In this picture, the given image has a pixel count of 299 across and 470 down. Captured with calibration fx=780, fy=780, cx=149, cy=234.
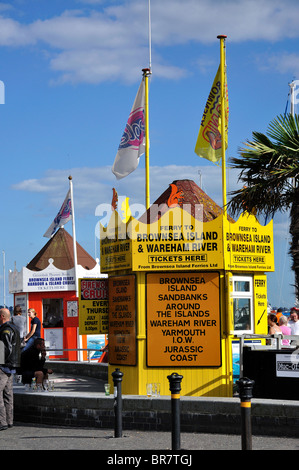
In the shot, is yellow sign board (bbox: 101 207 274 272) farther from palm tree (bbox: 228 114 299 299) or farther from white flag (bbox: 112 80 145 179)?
white flag (bbox: 112 80 145 179)

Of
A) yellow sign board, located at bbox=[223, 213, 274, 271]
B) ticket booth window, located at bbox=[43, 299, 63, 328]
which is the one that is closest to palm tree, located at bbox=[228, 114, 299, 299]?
yellow sign board, located at bbox=[223, 213, 274, 271]

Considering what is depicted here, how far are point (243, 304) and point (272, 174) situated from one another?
256cm

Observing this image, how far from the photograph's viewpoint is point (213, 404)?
1191 centimetres

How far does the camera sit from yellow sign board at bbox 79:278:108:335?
15.4 meters

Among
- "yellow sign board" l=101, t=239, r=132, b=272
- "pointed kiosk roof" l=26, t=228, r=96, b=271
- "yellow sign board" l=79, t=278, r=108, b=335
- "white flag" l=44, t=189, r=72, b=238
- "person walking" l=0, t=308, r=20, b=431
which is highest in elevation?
"white flag" l=44, t=189, r=72, b=238

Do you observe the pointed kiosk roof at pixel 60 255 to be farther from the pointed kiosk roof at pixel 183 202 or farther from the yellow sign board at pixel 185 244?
the yellow sign board at pixel 185 244

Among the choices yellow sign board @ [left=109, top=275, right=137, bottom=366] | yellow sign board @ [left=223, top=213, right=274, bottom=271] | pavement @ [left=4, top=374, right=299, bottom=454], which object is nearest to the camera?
pavement @ [left=4, top=374, right=299, bottom=454]

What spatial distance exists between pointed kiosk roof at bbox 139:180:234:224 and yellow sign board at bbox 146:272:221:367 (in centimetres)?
173

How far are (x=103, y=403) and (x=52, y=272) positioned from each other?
1682 centimetres

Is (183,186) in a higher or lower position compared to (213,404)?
higher

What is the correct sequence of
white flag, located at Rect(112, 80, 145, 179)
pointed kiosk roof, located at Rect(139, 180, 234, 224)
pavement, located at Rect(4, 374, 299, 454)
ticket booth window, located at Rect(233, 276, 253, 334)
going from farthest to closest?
white flag, located at Rect(112, 80, 145, 179) < pointed kiosk roof, located at Rect(139, 180, 234, 224) < ticket booth window, located at Rect(233, 276, 253, 334) < pavement, located at Rect(4, 374, 299, 454)

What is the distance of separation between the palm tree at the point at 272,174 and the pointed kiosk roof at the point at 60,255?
1752cm
